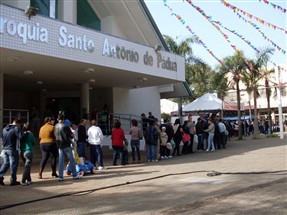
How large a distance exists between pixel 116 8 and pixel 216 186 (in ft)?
41.8

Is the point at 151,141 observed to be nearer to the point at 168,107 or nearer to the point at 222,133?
the point at 222,133

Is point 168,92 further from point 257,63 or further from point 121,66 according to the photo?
point 121,66

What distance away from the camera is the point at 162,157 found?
14.8 metres

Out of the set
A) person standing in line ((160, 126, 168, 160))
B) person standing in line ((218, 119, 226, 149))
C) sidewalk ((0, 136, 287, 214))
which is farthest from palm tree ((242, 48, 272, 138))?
sidewalk ((0, 136, 287, 214))

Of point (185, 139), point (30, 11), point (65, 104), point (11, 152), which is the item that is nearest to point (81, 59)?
point (30, 11)

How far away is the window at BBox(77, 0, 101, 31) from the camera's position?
18.5 meters

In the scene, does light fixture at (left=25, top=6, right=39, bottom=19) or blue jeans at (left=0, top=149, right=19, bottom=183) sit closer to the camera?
blue jeans at (left=0, top=149, right=19, bottom=183)

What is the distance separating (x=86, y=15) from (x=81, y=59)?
6.52m

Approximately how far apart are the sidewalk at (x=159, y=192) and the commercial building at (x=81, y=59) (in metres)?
4.06

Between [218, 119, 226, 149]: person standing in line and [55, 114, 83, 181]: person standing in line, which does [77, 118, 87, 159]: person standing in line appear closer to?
[55, 114, 83, 181]: person standing in line

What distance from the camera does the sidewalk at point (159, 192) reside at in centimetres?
637

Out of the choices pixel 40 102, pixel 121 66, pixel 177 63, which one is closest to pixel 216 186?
pixel 121 66

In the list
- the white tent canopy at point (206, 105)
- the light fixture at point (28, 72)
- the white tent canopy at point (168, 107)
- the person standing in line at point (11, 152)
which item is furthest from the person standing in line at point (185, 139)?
the white tent canopy at point (168, 107)

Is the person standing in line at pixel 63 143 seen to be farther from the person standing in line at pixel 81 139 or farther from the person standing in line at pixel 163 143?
the person standing in line at pixel 163 143
